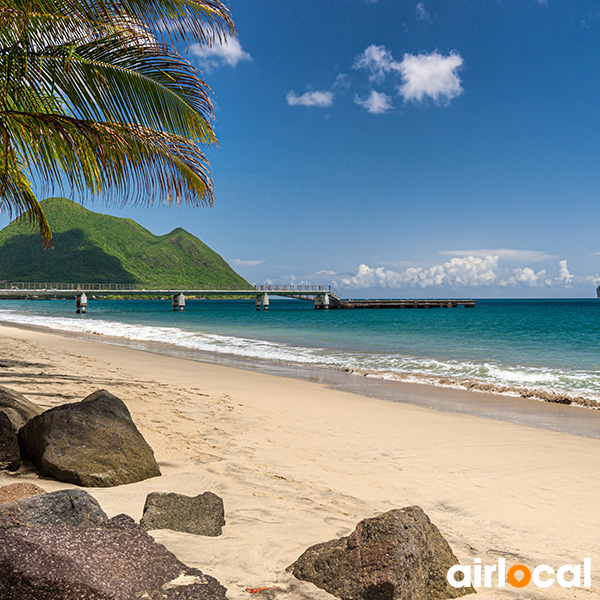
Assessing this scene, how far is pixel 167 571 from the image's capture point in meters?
2.06

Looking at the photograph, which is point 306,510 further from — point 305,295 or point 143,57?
point 305,295

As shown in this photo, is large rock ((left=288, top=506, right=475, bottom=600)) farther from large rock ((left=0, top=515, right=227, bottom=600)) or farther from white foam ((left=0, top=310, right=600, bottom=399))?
white foam ((left=0, top=310, right=600, bottom=399))

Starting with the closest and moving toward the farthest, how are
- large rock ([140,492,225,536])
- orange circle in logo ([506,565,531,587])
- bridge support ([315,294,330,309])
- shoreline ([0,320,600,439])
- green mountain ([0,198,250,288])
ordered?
1. orange circle in logo ([506,565,531,587])
2. large rock ([140,492,225,536])
3. shoreline ([0,320,600,439])
4. bridge support ([315,294,330,309])
5. green mountain ([0,198,250,288])

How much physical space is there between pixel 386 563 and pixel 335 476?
2.56 meters

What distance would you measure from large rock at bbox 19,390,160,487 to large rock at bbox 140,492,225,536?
894 mm

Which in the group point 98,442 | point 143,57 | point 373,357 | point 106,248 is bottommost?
point 373,357

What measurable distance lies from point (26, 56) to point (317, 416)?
22.1ft

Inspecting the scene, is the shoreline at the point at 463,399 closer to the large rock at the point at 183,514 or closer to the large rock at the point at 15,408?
the large rock at the point at 183,514

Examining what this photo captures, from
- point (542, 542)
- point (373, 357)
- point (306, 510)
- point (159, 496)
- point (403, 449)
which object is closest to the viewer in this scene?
point (159, 496)

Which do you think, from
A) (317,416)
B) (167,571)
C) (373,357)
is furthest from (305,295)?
(167,571)

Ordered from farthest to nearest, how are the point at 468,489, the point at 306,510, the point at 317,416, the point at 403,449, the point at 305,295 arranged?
the point at 305,295 < the point at 317,416 < the point at 403,449 < the point at 468,489 < the point at 306,510

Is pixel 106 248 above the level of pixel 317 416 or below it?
above

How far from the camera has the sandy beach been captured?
3.03 m

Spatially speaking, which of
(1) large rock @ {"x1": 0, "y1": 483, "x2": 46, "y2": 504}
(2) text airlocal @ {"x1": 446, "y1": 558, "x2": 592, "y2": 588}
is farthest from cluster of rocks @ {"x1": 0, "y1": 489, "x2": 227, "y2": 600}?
(2) text airlocal @ {"x1": 446, "y1": 558, "x2": 592, "y2": 588}
